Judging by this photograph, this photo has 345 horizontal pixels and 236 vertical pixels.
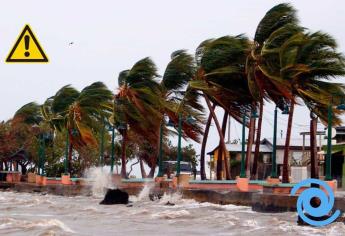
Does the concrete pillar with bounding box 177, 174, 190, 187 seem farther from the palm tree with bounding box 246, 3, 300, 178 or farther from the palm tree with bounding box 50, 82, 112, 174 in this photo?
the palm tree with bounding box 50, 82, 112, 174

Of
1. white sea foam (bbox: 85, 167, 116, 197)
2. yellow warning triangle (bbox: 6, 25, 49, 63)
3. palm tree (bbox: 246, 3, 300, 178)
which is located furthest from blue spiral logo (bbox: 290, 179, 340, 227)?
white sea foam (bbox: 85, 167, 116, 197)

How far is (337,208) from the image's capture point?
2083 centimetres

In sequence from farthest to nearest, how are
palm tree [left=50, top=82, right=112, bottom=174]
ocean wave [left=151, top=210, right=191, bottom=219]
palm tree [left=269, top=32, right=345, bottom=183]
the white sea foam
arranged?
palm tree [left=50, top=82, right=112, bottom=174]
the white sea foam
palm tree [left=269, top=32, right=345, bottom=183]
ocean wave [left=151, top=210, right=191, bottom=219]

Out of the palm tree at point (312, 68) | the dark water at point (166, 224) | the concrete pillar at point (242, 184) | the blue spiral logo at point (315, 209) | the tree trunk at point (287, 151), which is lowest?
the dark water at point (166, 224)

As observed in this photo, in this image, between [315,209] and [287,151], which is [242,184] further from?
[315,209]

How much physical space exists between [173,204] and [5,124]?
4046 cm

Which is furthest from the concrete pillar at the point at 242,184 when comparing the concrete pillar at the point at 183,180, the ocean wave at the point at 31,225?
the ocean wave at the point at 31,225

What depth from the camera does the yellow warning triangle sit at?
7457 mm

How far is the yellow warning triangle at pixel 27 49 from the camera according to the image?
7.46 meters

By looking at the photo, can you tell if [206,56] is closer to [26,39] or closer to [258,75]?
[258,75]

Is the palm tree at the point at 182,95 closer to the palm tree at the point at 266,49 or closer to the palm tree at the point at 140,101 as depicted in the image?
the palm tree at the point at 140,101

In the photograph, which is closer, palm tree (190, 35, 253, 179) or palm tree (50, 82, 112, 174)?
palm tree (190, 35, 253, 179)

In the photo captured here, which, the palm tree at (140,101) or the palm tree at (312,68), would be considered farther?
the palm tree at (140,101)

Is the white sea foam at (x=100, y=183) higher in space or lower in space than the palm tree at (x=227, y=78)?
lower
